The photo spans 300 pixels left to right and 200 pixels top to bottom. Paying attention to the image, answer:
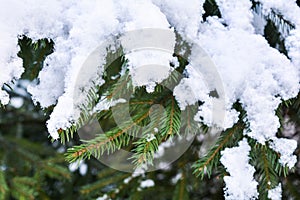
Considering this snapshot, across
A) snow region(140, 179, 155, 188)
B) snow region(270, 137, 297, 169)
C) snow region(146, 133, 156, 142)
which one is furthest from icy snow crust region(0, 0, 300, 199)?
snow region(140, 179, 155, 188)

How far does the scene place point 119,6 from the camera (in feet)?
3.39

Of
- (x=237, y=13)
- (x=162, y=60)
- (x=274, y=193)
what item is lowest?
(x=274, y=193)

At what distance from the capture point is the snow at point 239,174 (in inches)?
39.4

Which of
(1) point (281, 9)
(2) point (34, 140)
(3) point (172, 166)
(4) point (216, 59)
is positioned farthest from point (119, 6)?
(2) point (34, 140)

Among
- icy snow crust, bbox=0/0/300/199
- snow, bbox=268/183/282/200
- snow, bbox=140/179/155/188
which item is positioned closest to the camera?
icy snow crust, bbox=0/0/300/199

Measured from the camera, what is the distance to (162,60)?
95cm

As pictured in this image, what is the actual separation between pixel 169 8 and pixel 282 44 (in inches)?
A: 17.5

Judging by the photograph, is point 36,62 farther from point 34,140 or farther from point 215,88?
point 34,140

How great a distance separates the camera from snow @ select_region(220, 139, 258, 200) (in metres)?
1.00

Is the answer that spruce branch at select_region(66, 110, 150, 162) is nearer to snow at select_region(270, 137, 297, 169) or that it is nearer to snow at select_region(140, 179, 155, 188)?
snow at select_region(270, 137, 297, 169)

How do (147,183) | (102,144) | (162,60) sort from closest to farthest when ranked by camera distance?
(162,60)
(102,144)
(147,183)

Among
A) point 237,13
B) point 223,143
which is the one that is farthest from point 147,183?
point 237,13

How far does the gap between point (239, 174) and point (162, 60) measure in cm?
35

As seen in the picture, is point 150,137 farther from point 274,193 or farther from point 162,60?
point 274,193
